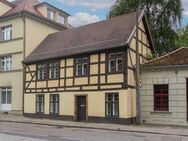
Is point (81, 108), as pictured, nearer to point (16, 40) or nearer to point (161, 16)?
point (16, 40)

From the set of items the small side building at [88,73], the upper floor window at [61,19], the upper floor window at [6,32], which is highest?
the upper floor window at [61,19]

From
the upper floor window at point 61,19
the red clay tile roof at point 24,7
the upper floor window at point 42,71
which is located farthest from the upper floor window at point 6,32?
the upper floor window at point 61,19

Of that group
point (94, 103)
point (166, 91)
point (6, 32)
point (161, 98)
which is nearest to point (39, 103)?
point (94, 103)

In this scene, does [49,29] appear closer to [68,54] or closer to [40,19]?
[40,19]

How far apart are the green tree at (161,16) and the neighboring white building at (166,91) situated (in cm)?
1252

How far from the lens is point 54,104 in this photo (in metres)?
30.2

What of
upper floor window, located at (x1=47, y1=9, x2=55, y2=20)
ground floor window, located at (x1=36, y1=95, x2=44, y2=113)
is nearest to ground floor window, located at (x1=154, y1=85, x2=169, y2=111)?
ground floor window, located at (x1=36, y1=95, x2=44, y2=113)

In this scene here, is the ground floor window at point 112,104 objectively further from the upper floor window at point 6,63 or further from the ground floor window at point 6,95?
the upper floor window at point 6,63

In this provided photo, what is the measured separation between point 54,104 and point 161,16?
15.9 meters

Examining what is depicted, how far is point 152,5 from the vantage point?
38.8m

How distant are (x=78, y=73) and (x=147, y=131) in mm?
9319

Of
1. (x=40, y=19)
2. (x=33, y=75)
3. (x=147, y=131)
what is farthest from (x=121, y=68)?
(x=40, y=19)

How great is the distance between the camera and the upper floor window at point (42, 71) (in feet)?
103

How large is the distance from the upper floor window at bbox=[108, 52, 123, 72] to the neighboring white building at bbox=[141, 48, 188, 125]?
5.32 ft
